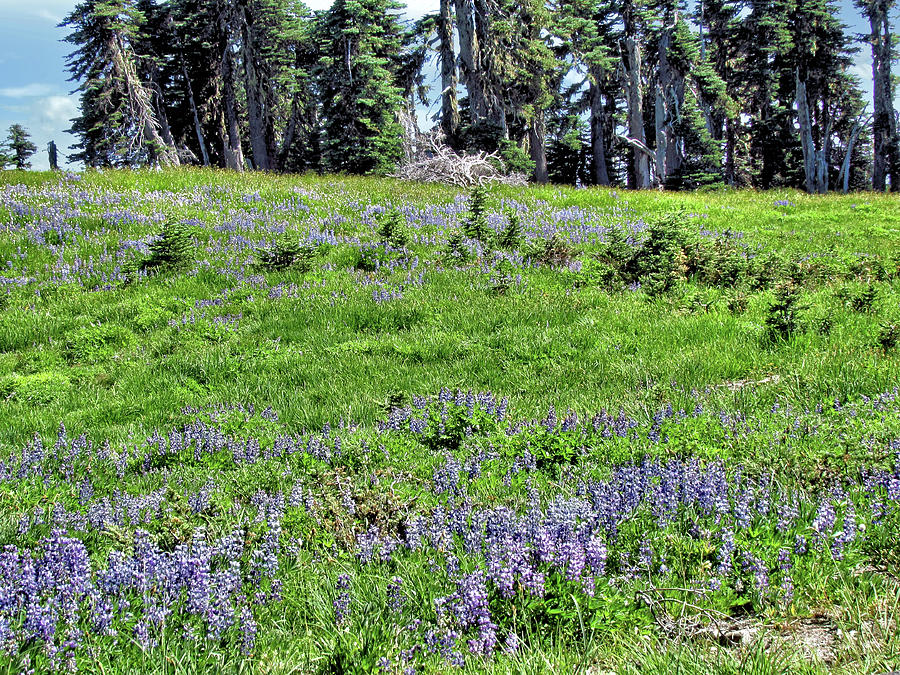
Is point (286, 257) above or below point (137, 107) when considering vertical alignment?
below

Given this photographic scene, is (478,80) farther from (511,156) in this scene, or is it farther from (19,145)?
(19,145)

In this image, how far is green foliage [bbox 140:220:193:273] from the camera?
981cm

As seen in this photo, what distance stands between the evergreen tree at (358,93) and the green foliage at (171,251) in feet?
60.6

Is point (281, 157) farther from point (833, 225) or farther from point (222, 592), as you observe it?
point (222, 592)

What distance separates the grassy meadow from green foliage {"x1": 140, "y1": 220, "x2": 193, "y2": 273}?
61 mm

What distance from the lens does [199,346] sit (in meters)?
7.38

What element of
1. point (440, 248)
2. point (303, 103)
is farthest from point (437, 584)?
point (303, 103)

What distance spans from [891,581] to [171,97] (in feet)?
159

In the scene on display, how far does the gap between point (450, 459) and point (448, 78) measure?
26817 mm

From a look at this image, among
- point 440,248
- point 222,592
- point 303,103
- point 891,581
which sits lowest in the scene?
point 891,581

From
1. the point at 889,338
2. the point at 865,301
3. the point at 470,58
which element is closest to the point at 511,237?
the point at 865,301

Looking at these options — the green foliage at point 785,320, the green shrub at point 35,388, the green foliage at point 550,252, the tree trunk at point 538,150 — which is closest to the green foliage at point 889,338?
the green foliage at point 785,320

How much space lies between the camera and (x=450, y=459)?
154 inches

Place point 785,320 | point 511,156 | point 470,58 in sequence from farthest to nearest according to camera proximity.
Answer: point 511,156 → point 470,58 → point 785,320
